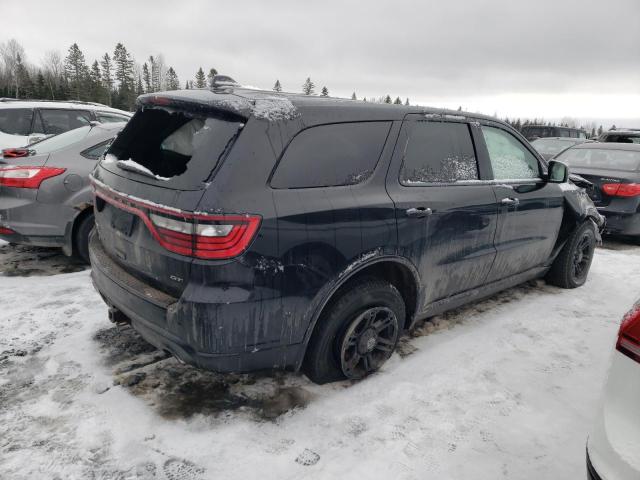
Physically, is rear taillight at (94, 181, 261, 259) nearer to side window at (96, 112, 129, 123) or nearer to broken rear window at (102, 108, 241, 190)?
broken rear window at (102, 108, 241, 190)

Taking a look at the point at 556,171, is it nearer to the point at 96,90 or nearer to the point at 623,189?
the point at 623,189

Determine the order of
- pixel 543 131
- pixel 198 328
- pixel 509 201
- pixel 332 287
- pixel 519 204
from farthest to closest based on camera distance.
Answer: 1. pixel 543 131
2. pixel 519 204
3. pixel 509 201
4. pixel 332 287
5. pixel 198 328

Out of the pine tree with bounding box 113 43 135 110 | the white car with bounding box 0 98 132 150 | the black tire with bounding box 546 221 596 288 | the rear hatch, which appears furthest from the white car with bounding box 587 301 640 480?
the pine tree with bounding box 113 43 135 110

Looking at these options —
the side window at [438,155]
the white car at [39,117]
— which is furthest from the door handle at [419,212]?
the white car at [39,117]

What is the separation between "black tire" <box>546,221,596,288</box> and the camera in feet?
15.6

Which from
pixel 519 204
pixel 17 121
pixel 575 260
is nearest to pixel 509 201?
pixel 519 204

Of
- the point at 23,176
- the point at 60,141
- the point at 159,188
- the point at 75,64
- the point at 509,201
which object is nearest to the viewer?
the point at 159,188

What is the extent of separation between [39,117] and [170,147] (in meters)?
6.43

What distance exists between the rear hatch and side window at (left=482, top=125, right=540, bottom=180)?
Answer: 2314 mm

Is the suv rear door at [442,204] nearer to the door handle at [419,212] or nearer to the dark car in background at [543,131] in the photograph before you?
the door handle at [419,212]

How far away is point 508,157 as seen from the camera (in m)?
3.94

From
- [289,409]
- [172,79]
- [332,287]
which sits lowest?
[289,409]

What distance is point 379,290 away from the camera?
2859 millimetres

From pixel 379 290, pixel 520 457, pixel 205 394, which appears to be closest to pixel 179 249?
pixel 205 394
